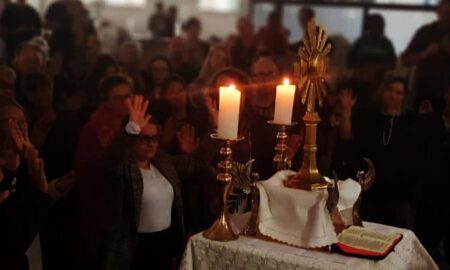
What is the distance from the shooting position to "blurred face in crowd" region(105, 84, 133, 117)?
292cm

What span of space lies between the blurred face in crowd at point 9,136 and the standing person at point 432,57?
194 cm

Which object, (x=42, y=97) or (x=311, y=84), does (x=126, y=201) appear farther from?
(x=311, y=84)

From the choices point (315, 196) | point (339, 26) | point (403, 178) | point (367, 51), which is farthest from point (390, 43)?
point (315, 196)

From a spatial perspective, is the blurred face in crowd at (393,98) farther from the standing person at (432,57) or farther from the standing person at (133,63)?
the standing person at (133,63)

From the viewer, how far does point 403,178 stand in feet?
10.5

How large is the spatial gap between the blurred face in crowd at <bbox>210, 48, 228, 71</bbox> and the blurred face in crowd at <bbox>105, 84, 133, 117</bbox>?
0.91 meters

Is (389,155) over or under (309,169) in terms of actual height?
under

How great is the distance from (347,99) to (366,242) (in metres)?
1.57

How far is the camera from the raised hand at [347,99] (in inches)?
134

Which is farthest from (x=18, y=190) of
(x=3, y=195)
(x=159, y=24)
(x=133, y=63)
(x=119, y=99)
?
(x=159, y=24)

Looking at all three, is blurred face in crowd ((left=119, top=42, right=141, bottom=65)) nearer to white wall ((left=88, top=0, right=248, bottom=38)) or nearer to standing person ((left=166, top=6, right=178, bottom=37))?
standing person ((left=166, top=6, right=178, bottom=37))

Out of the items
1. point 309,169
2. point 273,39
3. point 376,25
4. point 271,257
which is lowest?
point 271,257

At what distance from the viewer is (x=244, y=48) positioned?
14.8 feet

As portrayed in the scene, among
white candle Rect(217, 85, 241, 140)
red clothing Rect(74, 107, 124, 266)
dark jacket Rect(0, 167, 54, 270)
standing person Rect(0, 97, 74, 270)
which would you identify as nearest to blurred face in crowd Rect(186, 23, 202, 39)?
red clothing Rect(74, 107, 124, 266)
